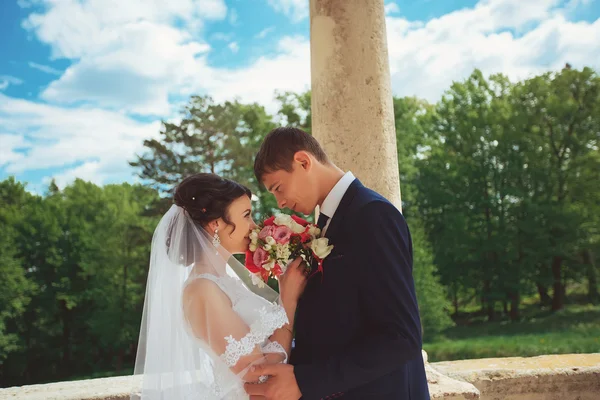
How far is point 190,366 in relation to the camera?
295 centimetres

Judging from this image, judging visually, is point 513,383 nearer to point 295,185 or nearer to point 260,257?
point 260,257

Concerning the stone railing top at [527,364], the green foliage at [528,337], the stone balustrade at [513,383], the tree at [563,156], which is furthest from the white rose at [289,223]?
the tree at [563,156]

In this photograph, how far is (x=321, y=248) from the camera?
2.35 m

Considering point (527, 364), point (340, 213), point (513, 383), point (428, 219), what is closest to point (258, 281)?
point (340, 213)

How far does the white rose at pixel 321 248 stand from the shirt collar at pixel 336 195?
0.78 ft

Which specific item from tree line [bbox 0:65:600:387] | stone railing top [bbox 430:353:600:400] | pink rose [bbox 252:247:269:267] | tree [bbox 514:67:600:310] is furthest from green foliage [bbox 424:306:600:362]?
pink rose [bbox 252:247:269:267]

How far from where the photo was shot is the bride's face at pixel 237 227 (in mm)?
3051

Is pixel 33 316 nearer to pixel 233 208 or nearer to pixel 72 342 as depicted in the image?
pixel 72 342

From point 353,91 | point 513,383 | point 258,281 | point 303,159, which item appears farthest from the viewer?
point 513,383

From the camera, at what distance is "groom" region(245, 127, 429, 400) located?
6.96 feet

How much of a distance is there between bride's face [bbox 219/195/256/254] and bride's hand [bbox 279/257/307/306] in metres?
0.50

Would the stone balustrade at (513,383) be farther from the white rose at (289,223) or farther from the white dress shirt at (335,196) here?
the white dress shirt at (335,196)

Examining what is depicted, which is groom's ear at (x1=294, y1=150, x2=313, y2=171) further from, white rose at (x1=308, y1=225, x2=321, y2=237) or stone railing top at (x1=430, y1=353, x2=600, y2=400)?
stone railing top at (x1=430, y1=353, x2=600, y2=400)

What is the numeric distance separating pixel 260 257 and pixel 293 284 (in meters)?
0.27
